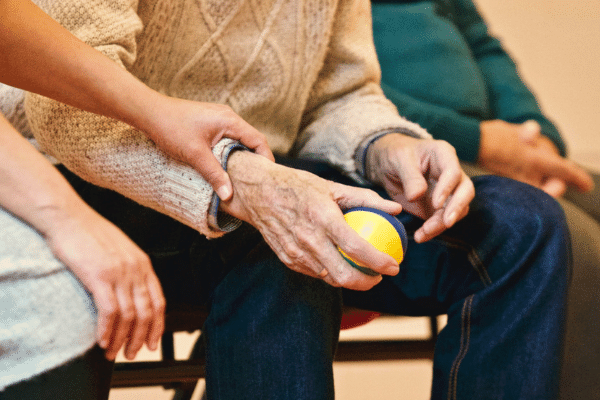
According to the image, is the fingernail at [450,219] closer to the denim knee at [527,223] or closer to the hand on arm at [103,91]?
the denim knee at [527,223]

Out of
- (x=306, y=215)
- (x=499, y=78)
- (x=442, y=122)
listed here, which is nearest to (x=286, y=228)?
(x=306, y=215)

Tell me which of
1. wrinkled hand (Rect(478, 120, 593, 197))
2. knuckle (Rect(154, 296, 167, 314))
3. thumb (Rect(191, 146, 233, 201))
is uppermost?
thumb (Rect(191, 146, 233, 201))

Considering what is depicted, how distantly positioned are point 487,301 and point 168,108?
0.49 m

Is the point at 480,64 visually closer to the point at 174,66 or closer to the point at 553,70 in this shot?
the point at 553,70

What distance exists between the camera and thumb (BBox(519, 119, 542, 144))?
1.31 meters

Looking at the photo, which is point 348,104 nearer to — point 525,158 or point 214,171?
point 214,171

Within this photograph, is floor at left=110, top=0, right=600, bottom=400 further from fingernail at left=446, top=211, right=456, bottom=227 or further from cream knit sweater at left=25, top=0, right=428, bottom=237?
fingernail at left=446, top=211, right=456, bottom=227

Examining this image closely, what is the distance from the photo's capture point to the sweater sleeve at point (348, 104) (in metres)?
0.80

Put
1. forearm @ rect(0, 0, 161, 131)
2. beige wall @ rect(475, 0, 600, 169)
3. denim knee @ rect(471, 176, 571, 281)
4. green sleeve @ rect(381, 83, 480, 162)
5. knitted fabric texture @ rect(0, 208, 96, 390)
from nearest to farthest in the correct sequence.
A: knitted fabric texture @ rect(0, 208, 96, 390), forearm @ rect(0, 0, 161, 131), denim knee @ rect(471, 176, 571, 281), green sleeve @ rect(381, 83, 480, 162), beige wall @ rect(475, 0, 600, 169)

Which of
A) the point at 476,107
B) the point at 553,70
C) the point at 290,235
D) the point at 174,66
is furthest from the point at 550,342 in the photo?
the point at 553,70

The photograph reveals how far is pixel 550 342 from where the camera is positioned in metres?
0.60

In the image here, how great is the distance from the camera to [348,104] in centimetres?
87

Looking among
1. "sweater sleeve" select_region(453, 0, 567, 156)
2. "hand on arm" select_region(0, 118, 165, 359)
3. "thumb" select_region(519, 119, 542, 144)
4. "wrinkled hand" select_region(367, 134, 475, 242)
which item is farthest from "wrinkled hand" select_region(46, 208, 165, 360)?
"sweater sleeve" select_region(453, 0, 567, 156)

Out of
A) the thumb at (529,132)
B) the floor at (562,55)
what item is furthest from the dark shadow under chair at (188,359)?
the floor at (562,55)
